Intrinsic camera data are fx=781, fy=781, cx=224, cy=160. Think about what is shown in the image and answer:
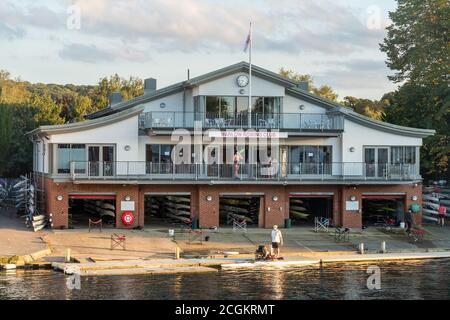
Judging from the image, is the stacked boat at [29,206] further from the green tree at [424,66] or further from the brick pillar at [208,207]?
the green tree at [424,66]

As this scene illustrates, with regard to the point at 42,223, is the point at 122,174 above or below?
above

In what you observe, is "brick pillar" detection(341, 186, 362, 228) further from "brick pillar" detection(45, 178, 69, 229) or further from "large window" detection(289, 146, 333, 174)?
"brick pillar" detection(45, 178, 69, 229)

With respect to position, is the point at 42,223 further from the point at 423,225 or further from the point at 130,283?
the point at 423,225

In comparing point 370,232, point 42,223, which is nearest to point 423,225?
point 370,232

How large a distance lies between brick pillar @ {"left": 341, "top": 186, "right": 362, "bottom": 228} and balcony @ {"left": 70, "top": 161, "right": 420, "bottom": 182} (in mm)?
889

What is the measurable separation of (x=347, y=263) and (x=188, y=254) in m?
7.96

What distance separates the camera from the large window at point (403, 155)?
174ft

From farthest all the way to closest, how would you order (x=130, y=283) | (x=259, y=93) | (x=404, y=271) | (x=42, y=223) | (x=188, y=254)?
(x=259, y=93), (x=42, y=223), (x=188, y=254), (x=404, y=271), (x=130, y=283)

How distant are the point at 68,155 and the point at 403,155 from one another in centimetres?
2242

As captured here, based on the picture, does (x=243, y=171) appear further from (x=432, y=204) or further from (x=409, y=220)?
(x=432, y=204)

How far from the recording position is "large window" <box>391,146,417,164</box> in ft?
174

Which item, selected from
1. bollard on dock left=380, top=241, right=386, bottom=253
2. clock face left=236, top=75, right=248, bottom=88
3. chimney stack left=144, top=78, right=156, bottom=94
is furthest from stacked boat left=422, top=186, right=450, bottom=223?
chimney stack left=144, top=78, right=156, bottom=94

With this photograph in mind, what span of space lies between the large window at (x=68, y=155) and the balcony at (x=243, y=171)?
56 centimetres
